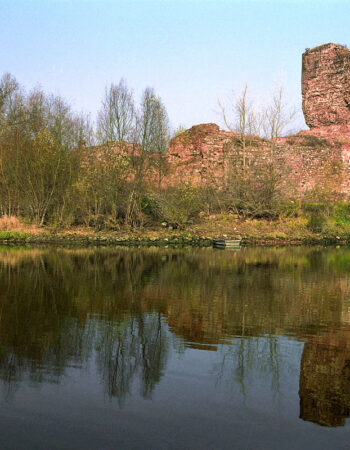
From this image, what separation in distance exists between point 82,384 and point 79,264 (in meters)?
9.64

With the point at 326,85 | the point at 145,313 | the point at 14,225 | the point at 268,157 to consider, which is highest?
the point at 326,85

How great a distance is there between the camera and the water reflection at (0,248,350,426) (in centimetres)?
453

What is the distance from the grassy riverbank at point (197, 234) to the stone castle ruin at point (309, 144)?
10.2ft

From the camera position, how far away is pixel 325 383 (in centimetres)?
447

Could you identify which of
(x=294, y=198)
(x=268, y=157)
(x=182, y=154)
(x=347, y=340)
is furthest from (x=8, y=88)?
(x=347, y=340)

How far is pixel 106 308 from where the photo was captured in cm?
765


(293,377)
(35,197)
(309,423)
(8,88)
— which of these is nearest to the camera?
(309,423)

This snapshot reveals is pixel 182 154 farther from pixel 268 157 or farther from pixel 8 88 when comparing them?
pixel 8 88

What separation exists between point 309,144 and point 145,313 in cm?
2921

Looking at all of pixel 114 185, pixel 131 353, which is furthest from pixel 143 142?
pixel 131 353

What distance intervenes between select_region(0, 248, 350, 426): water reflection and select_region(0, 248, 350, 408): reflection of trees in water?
2cm

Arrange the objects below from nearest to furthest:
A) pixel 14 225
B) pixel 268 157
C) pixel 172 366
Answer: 1. pixel 172 366
2. pixel 14 225
3. pixel 268 157

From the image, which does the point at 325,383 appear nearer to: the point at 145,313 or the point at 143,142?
the point at 145,313

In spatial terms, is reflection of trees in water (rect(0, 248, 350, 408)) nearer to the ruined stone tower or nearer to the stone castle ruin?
the stone castle ruin
